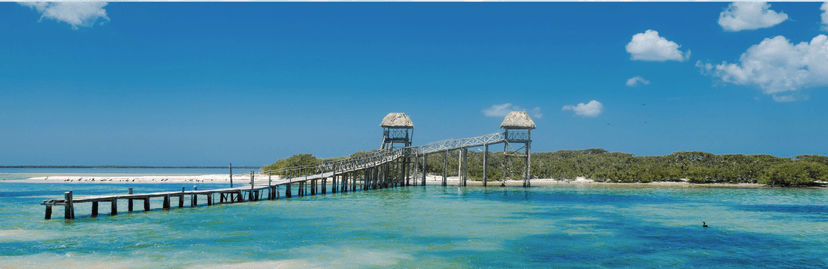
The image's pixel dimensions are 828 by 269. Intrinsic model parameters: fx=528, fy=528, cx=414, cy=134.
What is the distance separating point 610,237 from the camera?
18.7 meters

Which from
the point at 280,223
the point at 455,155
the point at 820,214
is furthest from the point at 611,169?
the point at 280,223

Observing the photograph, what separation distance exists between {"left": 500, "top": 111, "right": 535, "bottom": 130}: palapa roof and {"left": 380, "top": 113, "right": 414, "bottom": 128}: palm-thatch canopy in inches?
351

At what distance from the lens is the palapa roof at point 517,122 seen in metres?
47.3

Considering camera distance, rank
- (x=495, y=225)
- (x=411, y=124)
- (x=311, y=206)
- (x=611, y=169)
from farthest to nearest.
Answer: (x=611, y=169), (x=411, y=124), (x=311, y=206), (x=495, y=225)

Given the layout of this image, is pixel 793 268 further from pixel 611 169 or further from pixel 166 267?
pixel 611 169

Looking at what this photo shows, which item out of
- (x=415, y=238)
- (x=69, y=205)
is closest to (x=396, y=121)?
(x=69, y=205)

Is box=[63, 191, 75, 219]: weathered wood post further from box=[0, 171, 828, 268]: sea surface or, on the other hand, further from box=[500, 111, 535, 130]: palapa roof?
box=[500, 111, 535, 130]: palapa roof

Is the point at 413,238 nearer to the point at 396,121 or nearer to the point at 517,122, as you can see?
the point at 517,122

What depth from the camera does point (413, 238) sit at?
18.1 metres

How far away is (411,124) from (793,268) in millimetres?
38140

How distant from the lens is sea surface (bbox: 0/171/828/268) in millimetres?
14242

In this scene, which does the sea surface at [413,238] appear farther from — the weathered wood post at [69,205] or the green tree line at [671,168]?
the green tree line at [671,168]

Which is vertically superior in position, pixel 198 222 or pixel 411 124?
pixel 411 124

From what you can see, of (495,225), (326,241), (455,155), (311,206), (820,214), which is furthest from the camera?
(455,155)
